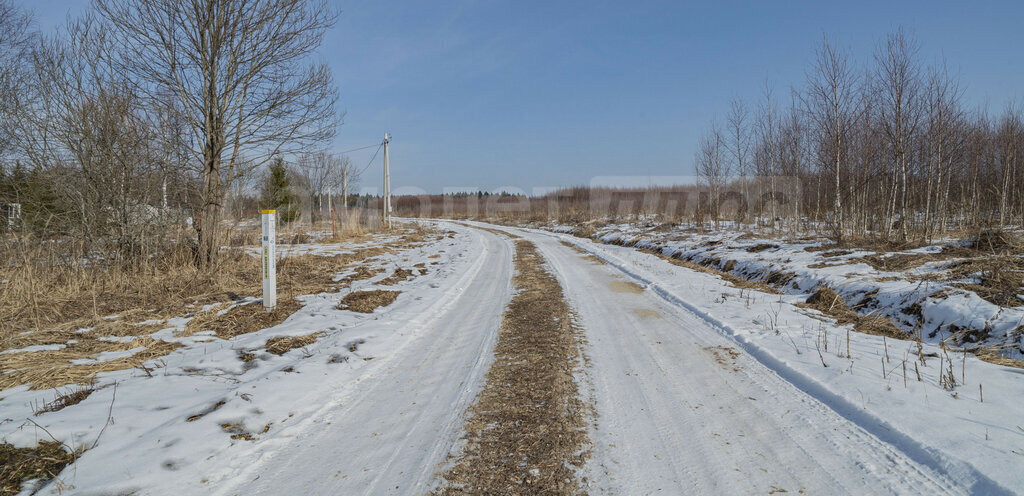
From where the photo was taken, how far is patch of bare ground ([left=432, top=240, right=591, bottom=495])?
94.2 inches

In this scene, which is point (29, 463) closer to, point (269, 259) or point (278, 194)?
point (269, 259)

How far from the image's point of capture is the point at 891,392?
339 centimetres

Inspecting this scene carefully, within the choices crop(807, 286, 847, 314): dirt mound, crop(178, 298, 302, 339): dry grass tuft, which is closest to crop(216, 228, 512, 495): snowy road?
crop(178, 298, 302, 339): dry grass tuft

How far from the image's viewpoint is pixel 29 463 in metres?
2.43

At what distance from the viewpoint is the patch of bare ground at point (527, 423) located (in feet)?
7.85

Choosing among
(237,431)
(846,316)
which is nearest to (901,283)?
(846,316)

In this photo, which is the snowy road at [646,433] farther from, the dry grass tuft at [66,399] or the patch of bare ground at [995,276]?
the patch of bare ground at [995,276]

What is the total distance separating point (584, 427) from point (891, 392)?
2583 mm

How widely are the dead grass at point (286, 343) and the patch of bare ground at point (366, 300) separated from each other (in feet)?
4.82

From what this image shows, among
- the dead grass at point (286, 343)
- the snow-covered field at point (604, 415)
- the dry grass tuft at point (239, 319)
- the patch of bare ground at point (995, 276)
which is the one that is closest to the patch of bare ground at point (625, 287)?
the snow-covered field at point (604, 415)

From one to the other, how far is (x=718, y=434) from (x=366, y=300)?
5.85 meters

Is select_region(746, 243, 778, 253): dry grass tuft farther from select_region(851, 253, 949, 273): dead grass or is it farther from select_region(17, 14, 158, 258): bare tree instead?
select_region(17, 14, 158, 258): bare tree

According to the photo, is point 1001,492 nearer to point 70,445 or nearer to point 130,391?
point 70,445

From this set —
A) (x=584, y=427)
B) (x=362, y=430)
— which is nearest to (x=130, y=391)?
(x=362, y=430)
